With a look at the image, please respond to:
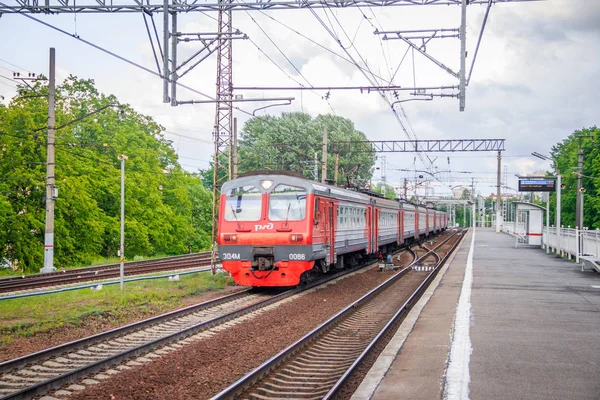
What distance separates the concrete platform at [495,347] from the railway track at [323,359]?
1.77 ft

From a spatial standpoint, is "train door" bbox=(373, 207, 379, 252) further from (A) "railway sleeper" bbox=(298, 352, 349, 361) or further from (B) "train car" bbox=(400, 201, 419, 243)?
(A) "railway sleeper" bbox=(298, 352, 349, 361)

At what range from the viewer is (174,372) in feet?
26.8

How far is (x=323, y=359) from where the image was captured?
921 centimetres

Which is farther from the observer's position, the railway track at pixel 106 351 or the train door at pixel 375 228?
the train door at pixel 375 228

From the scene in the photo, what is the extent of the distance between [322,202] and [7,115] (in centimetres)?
1944

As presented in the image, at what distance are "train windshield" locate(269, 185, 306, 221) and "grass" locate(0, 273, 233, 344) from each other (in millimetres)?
2943

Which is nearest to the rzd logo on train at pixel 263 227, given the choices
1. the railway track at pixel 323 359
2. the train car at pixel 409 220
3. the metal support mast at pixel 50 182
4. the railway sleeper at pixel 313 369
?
the railway track at pixel 323 359

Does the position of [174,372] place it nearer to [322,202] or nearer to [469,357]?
[469,357]

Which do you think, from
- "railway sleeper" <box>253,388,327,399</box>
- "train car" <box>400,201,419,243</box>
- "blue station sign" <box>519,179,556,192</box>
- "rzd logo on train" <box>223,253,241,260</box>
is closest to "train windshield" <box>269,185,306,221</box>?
"rzd logo on train" <box>223,253,241,260</box>

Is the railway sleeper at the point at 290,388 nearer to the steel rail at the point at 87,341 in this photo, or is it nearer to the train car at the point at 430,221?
the steel rail at the point at 87,341

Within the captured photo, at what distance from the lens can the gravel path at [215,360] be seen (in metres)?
7.30

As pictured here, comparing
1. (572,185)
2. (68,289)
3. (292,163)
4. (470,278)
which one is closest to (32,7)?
(68,289)

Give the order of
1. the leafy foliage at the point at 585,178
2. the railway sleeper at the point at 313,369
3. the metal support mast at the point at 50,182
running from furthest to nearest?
1. the leafy foliage at the point at 585,178
2. the metal support mast at the point at 50,182
3. the railway sleeper at the point at 313,369

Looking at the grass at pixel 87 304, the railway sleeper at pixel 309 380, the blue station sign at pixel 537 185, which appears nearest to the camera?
the railway sleeper at pixel 309 380
